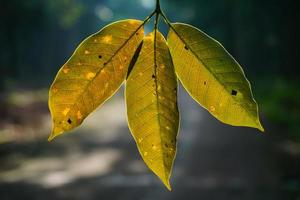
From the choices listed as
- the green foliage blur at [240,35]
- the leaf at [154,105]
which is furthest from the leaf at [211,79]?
the green foliage blur at [240,35]

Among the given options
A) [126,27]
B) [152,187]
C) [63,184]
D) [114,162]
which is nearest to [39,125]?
[114,162]

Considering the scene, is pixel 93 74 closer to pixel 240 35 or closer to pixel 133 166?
pixel 133 166

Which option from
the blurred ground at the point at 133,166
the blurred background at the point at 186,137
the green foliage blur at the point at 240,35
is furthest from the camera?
the green foliage blur at the point at 240,35

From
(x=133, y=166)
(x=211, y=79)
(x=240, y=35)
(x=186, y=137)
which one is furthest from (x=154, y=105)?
(x=240, y=35)

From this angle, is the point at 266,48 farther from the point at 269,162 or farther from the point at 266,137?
the point at 269,162

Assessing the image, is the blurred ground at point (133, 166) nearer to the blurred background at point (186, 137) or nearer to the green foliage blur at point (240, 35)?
the blurred background at point (186, 137)

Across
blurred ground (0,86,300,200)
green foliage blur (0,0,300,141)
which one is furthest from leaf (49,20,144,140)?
green foliage blur (0,0,300,141)

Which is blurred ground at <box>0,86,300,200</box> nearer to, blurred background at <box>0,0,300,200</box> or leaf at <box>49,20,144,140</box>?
blurred background at <box>0,0,300,200</box>
